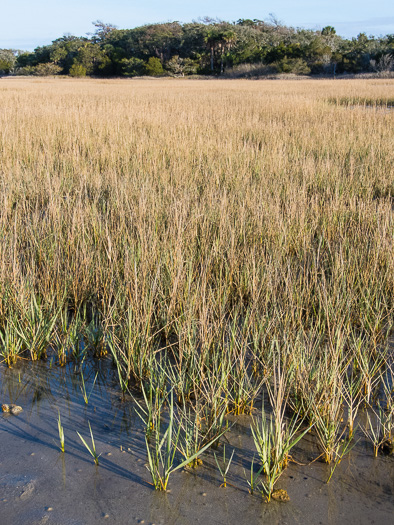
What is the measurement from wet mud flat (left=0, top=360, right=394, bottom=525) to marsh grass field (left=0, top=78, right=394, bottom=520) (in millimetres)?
45

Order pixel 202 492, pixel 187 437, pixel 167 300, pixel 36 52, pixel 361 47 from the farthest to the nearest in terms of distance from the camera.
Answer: pixel 36 52, pixel 361 47, pixel 167 300, pixel 187 437, pixel 202 492

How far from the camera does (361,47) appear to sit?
40.1m

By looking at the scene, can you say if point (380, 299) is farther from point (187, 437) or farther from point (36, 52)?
point (36, 52)

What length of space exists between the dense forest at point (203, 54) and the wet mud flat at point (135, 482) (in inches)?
1583

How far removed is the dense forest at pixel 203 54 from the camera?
40375 mm

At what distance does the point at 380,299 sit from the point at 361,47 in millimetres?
43513

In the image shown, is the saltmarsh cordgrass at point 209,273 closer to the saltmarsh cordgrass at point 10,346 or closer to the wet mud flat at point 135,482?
the saltmarsh cordgrass at point 10,346

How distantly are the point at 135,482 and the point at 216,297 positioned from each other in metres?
1.39

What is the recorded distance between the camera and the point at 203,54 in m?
54.8

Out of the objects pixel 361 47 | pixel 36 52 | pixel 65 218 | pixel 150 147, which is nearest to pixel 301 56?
pixel 361 47

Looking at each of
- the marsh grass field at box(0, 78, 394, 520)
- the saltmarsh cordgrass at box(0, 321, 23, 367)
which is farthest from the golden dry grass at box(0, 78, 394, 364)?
the saltmarsh cordgrass at box(0, 321, 23, 367)

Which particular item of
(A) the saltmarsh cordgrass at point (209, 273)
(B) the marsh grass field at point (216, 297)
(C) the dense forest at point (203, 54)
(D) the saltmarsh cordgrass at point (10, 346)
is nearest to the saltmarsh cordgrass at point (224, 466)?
(B) the marsh grass field at point (216, 297)

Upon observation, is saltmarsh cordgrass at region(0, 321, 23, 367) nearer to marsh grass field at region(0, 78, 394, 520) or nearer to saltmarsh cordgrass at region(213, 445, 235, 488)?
marsh grass field at region(0, 78, 394, 520)

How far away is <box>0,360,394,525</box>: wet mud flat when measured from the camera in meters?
1.57
